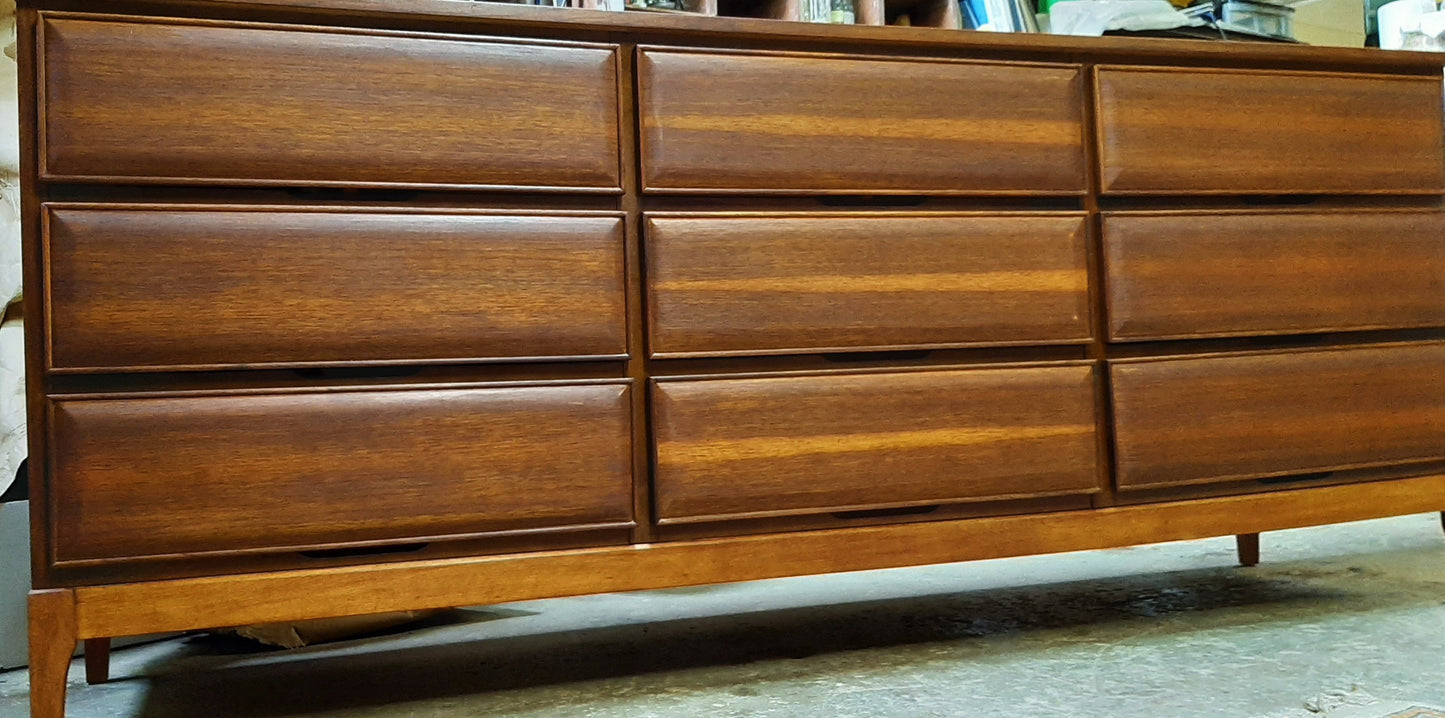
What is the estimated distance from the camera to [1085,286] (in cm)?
144

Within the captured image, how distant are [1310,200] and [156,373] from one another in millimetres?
1483

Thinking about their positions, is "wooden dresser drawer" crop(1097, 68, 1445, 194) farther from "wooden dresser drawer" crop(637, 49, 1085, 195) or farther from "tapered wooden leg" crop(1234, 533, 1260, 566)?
"tapered wooden leg" crop(1234, 533, 1260, 566)

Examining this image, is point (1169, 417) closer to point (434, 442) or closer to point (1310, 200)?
point (1310, 200)

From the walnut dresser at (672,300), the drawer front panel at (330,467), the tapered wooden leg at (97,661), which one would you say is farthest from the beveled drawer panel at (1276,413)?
the tapered wooden leg at (97,661)

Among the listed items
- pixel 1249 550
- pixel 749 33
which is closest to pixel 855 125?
pixel 749 33

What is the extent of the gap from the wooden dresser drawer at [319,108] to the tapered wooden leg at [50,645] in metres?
0.42

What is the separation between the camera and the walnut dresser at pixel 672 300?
112 centimetres

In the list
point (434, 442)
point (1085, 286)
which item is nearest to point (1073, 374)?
point (1085, 286)

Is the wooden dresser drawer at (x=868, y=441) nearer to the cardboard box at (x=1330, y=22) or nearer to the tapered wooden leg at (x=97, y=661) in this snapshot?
the tapered wooden leg at (x=97, y=661)

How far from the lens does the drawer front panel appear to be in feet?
3.63

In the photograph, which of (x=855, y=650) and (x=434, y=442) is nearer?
(x=434, y=442)

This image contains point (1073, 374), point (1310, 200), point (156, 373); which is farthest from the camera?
point (1310, 200)

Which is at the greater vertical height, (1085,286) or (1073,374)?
(1085,286)

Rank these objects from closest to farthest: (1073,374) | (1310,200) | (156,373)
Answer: (156,373) → (1073,374) → (1310,200)
